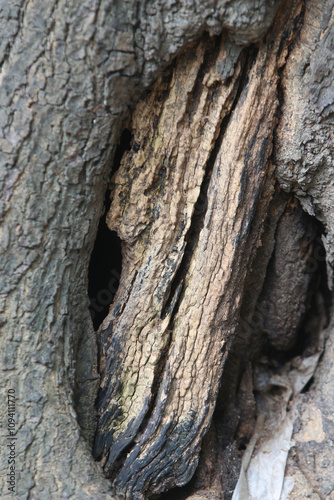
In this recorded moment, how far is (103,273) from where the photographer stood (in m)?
1.96

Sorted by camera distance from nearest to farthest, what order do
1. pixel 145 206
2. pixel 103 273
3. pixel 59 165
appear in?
1. pixel 59 165
2. pixel 145 206
3. pixel 103 273

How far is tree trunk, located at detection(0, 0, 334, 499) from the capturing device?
1.34 m

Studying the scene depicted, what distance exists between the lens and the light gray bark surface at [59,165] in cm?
130

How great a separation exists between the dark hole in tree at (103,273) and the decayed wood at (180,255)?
0.57 ft

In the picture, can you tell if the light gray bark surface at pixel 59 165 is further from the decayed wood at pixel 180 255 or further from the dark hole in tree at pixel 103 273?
the dark hole in tree at pixel 103 273

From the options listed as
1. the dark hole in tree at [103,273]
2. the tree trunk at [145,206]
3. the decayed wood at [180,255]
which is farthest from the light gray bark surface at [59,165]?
the dark hole in tree at [103,273]

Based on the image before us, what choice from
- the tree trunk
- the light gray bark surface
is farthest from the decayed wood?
the light gray bark surface

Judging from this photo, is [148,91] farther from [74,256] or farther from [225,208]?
[74,256]

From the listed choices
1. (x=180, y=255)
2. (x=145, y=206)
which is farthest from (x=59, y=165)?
(x=180, y=255)

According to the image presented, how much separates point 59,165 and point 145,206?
1.26 feet

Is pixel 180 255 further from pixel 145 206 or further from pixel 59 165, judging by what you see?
pixel 59 165

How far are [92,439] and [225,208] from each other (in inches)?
44.1

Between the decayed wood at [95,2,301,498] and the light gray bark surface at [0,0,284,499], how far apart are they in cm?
14

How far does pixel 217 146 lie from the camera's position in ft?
5.29
